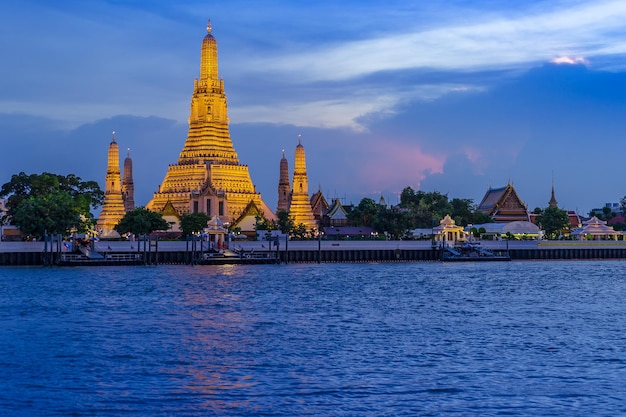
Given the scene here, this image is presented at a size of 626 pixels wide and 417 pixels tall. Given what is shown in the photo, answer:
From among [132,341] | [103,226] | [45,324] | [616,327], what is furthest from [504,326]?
[103,226]

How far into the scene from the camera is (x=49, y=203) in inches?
3679

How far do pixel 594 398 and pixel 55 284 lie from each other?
151 feet

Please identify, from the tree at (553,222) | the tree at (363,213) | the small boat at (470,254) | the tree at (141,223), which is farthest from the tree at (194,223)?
the tree at (553,222)

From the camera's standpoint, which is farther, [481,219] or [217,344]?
[481,219]

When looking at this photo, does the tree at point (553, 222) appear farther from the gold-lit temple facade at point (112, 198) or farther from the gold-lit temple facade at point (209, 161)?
the gold-lit temple facade at point (112, 198)

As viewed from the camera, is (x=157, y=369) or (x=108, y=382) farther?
(x=157, y=369)

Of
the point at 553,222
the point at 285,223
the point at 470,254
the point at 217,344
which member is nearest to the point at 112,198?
the point at 285,223

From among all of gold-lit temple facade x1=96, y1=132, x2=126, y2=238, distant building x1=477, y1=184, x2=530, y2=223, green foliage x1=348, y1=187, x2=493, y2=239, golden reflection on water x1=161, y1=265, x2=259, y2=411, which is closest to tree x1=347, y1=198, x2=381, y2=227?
green foliage x1=348, y1=187, x2=493, y2=239

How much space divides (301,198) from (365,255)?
2582 centimetres

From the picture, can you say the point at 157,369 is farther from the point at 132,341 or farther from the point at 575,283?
the point at 575,283

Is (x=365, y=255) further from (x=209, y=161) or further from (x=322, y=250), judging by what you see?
(x=209, y=161)

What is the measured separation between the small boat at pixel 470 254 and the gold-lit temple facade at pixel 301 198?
2296 cm

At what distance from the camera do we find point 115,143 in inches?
4926

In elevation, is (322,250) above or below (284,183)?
below
